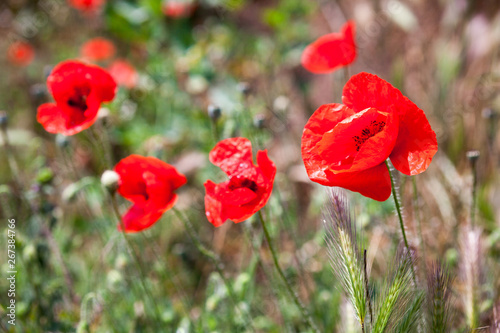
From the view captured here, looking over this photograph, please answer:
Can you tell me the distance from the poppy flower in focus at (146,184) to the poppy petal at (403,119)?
1.99 feet

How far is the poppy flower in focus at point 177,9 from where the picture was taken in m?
3.12

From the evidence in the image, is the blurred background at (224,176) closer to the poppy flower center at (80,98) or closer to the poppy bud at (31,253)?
the poppy bud at (31,253)

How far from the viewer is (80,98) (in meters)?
1.62

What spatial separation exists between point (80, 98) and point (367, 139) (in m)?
1.06

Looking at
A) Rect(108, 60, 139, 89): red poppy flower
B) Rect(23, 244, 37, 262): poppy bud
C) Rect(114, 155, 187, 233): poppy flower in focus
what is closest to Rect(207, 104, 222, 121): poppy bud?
Rect(114, 155, 187, 233): poppy flower in focus

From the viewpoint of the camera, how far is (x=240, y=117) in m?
2.21

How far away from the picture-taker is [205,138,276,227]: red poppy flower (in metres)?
1.18

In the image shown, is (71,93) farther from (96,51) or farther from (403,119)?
(96,51)

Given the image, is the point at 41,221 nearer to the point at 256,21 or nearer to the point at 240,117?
the point at 240,117

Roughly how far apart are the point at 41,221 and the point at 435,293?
159cm

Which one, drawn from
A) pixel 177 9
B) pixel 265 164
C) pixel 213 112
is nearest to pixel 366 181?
pixel 265 164

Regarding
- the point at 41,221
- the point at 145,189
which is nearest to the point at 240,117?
the point at 145,189

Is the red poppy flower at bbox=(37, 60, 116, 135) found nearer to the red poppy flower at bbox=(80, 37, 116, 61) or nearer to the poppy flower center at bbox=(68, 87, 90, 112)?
the poppy flower center at bbox=(68, 87, 90, 112)

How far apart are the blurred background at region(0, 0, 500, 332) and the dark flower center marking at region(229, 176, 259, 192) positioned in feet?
0.87
